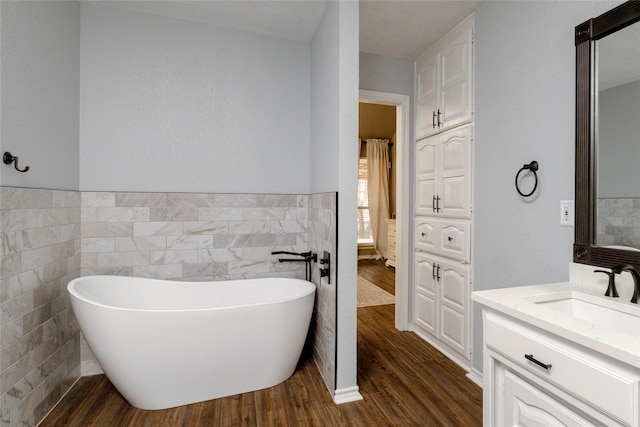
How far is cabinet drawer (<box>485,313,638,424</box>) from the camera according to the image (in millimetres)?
811

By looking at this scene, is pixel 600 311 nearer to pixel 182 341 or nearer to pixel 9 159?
pixel 182 341

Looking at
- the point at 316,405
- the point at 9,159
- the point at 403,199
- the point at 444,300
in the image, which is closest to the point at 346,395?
the point at 316,405

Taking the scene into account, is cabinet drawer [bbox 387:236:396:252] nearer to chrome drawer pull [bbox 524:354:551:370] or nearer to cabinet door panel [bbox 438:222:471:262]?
cabinet door panel [bbox 438:222:471:262]

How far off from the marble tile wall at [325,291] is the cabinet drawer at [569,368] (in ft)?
3.37

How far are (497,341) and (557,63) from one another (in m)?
1.45

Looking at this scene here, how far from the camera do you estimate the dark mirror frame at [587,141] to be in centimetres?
140

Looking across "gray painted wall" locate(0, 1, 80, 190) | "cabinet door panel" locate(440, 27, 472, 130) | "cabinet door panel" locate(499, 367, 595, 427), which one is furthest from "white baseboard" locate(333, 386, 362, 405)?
"gray painted wall" locate(0, 1, 80, 190)

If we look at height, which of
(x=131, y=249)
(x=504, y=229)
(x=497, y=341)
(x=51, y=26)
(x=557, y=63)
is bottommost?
(x=497, y=341)

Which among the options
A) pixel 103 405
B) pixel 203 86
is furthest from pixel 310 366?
pixel 203 86

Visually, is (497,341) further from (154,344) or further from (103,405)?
(103,405)

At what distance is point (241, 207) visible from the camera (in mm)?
2588

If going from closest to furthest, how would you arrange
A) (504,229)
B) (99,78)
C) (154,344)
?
(154,344) → (504,229) → (99,78)

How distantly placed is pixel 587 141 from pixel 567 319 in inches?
36.8

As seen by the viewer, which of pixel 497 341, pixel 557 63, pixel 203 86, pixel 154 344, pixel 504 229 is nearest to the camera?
pixel 497 341
